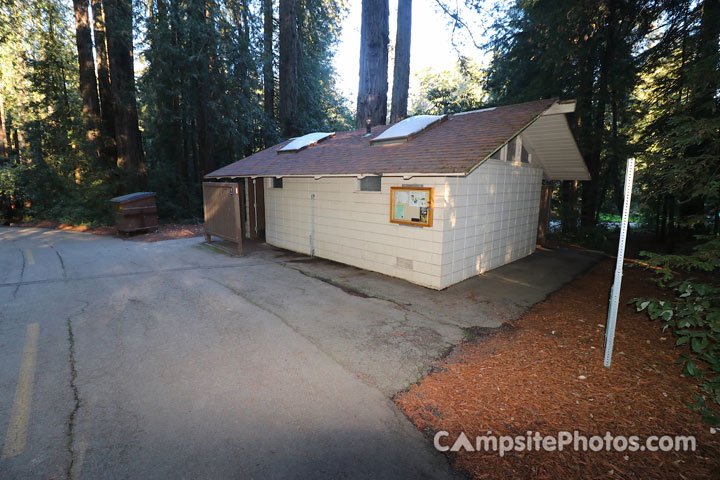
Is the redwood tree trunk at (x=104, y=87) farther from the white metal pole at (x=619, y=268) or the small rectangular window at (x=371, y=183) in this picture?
the white metal pole at (x=619, y=268)

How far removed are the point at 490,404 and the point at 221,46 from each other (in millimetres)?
19332

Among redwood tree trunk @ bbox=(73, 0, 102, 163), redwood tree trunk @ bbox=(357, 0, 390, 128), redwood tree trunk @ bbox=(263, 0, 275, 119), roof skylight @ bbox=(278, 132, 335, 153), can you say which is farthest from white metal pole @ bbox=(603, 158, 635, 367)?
redwood tree trunk @ bbox=(73, 0, 102, 163)

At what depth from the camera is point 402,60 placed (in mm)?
14906

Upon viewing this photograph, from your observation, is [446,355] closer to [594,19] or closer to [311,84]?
[594,19]

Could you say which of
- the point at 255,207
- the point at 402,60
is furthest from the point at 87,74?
the point at 402,60

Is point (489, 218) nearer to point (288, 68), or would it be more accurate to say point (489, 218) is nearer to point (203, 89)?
point (288, 68)

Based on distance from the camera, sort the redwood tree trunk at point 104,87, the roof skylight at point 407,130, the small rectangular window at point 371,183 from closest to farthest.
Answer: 1. the small rectangular window at point 371,183
2. the roof skylight at point 407,130
3. the redwood tree trunk at point 104,87

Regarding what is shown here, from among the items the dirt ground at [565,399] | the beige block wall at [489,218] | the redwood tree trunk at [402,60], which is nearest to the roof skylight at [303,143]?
the redwood tree trunk at [402,60]

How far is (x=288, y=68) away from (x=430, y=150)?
14130 millimetres

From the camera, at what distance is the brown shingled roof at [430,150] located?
6.56 meters

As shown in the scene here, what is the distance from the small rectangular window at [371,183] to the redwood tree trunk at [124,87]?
14828 mm

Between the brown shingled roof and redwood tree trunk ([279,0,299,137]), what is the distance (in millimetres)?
8271

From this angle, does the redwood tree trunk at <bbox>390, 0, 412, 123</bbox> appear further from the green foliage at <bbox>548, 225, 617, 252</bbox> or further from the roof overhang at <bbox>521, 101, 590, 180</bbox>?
the green foliage at <bbox>548, 225, 617, 252</bbox>

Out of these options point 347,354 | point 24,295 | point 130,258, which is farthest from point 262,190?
point 347,354
